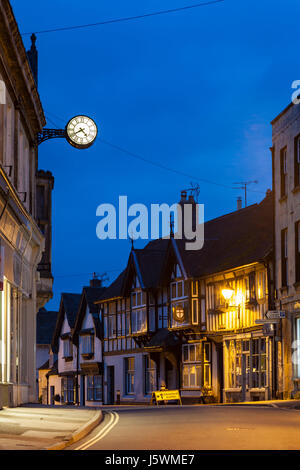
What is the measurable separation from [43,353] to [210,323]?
45528mm

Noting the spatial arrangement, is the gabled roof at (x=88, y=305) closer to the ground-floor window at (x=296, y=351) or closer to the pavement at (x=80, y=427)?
the ground-floor window at (x=296, y=351)

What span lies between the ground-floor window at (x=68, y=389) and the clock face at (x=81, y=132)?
4338 centimetres

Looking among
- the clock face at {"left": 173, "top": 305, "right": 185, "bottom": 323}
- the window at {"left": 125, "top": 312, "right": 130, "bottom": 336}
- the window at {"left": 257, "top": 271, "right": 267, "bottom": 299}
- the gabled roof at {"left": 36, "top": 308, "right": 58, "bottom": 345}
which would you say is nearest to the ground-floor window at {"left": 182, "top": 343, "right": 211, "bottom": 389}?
the clock face at {"left": 173, "top": 305, "right": 185, "bottom": 323}

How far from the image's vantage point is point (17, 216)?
2345 cm

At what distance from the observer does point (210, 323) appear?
153 ft

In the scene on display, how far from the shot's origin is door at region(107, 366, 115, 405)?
60.3 m

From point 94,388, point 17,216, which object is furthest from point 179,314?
point 17,216

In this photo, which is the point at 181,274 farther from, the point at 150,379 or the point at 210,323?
the point at 150,379

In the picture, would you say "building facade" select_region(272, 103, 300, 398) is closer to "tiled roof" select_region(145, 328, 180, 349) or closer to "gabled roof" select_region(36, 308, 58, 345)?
"tiled roof" select_region(145, 328, 180, 349)

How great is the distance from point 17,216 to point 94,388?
42.5 m

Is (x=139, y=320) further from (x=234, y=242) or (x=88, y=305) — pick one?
(x=234, y=242)

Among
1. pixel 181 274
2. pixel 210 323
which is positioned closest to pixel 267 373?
pixel 210 323

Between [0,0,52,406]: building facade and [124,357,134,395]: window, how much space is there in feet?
90.4

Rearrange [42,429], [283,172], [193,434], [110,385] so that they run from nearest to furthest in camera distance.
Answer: [193,434] → [42,429] → [283,172] → [110,385]
